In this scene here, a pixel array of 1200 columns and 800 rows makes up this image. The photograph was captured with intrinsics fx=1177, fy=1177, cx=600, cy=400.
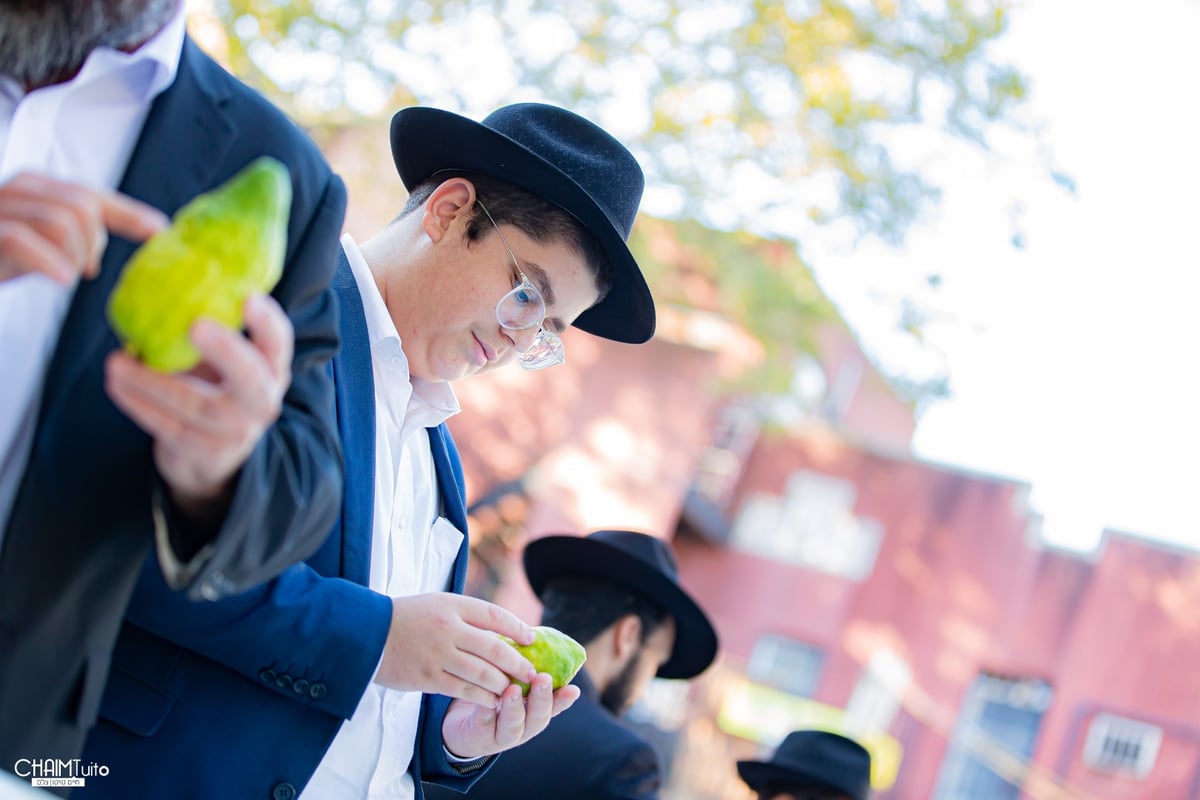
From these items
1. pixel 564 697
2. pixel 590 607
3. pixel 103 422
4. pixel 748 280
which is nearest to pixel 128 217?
pixel 103 422

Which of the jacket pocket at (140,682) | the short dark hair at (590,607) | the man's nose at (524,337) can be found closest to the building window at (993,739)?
the short dark hair at (590,607)

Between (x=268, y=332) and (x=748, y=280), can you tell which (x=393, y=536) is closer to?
(x=268, y=332)

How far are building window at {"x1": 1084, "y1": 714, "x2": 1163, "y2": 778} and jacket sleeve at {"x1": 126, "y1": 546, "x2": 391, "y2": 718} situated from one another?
74.6 feet

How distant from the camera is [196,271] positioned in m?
1.11

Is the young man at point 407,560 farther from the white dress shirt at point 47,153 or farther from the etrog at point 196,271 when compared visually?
the etrog at point 196,271

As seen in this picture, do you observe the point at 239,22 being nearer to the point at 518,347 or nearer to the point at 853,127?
the point at 853,127

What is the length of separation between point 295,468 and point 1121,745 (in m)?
23.8

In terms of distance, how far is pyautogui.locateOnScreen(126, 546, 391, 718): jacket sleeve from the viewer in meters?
1.67

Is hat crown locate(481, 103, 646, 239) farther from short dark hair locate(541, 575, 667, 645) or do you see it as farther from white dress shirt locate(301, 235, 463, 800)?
short dark hair locate(541, 575, 667, 645)

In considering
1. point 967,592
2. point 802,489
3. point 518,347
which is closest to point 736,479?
point 802,489

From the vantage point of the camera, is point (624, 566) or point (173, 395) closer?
point (173, 395)

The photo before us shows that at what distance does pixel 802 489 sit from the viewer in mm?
22797

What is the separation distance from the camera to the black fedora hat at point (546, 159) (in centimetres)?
228

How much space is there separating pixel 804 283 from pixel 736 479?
37.9ft
